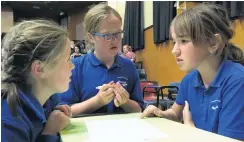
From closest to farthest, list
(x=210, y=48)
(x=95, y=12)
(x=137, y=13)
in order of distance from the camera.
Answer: (x=210, y=48) < (x=95, y=12) < (x=137, y=13)

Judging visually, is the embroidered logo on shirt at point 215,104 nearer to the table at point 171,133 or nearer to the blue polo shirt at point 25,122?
the table at point 171,133

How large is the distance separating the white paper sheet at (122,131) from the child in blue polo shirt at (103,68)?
0.34m

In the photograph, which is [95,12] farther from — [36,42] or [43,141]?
[43,141]

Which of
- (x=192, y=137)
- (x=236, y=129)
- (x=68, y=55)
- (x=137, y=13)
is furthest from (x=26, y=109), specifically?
(x=137, y=13)

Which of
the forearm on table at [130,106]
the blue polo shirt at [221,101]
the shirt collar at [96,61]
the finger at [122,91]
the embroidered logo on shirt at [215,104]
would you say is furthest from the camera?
the shirt collar at [96,61]

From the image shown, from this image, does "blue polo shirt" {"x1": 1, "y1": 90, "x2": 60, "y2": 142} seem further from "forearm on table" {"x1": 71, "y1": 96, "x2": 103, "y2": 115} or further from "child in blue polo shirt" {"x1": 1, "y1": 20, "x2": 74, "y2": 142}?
"forearm on table" {"x1": 71, "y1": 96, "x2": 103, "y2": 115}

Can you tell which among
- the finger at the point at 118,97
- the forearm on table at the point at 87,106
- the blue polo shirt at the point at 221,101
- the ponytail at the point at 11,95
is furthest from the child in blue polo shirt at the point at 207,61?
the ponytail at the point at 11,95

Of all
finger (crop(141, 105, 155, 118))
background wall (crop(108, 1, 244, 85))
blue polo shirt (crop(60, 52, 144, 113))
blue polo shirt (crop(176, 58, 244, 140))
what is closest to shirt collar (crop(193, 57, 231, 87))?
blue polo shirt (crop(176, 58, 244, 140))

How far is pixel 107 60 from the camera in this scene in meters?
1.57

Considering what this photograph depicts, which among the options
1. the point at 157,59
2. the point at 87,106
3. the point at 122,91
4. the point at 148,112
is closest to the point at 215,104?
the point at 148,112

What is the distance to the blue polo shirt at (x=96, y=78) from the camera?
4.86ft

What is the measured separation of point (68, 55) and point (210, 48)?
59 centimetres

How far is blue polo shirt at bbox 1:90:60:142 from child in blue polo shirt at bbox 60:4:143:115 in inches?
17.9

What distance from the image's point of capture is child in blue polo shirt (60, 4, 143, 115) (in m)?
1.48
